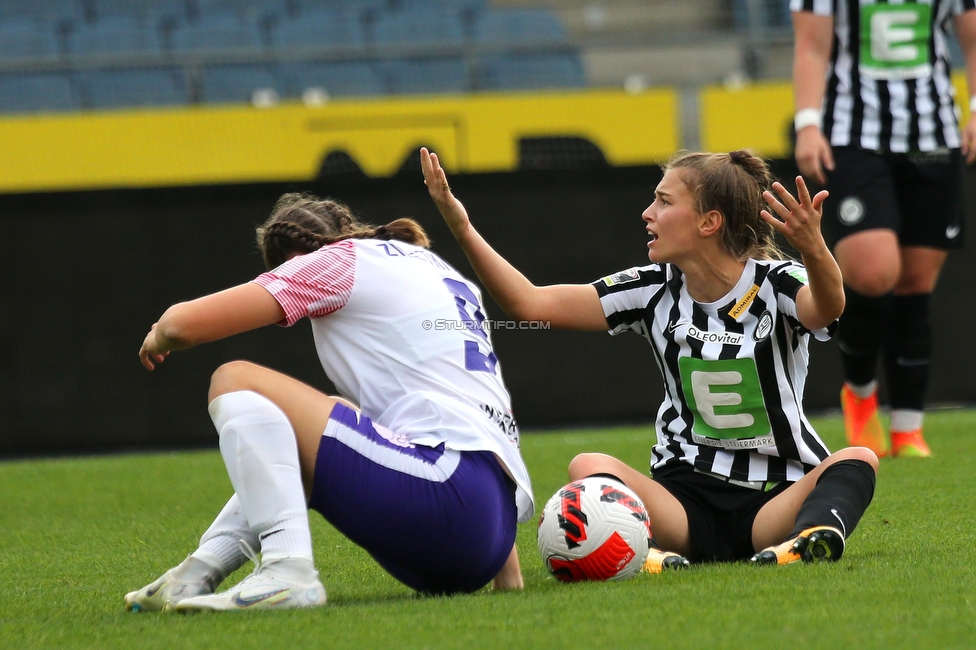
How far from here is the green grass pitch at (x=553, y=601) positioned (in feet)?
6.51

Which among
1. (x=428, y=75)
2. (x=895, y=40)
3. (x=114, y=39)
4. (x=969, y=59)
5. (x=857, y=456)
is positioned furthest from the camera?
(x=114, y=39)

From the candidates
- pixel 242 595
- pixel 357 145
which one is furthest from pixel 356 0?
pixel 242 595

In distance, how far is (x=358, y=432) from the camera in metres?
2.36

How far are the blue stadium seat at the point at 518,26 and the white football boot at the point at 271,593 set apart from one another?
8358 millimetres

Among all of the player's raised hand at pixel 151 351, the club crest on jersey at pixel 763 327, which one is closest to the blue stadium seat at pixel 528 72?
the club crest on jersey at pixel 763 327

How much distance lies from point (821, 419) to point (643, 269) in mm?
3978

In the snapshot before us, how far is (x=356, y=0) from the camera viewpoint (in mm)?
10734

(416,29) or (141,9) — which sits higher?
(141,9)

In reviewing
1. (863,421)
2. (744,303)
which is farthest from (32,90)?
(744,303)

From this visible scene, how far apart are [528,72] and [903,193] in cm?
472

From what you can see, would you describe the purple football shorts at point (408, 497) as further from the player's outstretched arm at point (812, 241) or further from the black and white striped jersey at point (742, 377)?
the player's outstretched arm at point (812, 241)

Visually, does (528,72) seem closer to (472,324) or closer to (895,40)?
(895,40)

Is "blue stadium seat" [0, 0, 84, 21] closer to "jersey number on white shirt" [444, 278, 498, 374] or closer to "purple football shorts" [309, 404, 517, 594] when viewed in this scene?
"jersey number on white shirt" [444, 278, 498, 374]

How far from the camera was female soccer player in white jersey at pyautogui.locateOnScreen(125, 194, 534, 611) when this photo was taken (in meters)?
2.31
